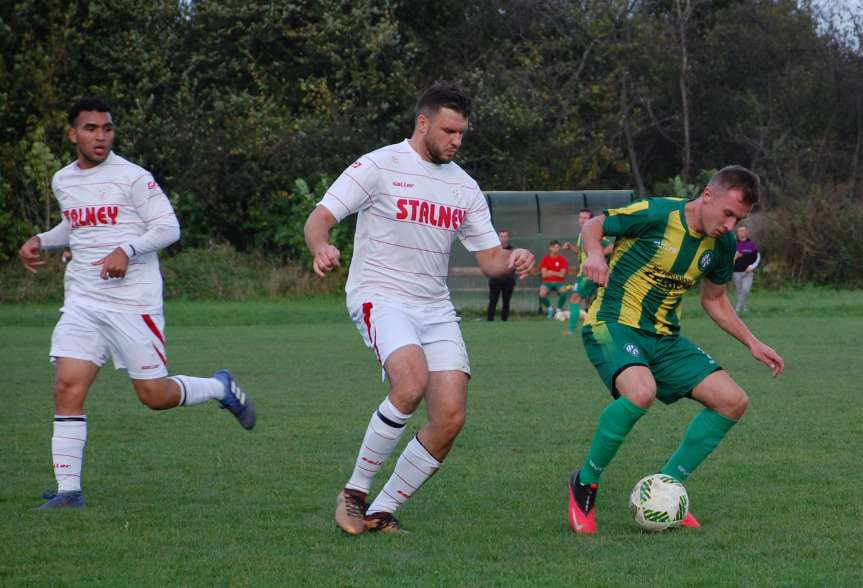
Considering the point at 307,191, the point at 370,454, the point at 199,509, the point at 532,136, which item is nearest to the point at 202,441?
the point at 199,509

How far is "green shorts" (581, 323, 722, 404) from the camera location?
6.30 metres

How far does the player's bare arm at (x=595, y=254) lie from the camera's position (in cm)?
583

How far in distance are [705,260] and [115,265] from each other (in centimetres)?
304

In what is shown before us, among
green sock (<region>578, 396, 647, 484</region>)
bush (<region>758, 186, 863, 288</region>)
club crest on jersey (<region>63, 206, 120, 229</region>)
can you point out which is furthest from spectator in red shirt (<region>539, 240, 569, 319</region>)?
green sock (<region>578, 396, 647, 484</region>)

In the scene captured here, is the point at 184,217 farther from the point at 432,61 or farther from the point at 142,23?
the point at 432,61

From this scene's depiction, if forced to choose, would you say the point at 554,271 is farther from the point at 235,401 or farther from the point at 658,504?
the point at 658,504

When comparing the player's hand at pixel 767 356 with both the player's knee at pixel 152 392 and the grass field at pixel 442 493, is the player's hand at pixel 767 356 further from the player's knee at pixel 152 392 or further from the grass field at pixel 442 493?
the player's knee at pixel 152 392

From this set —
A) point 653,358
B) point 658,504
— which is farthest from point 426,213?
point 658,504

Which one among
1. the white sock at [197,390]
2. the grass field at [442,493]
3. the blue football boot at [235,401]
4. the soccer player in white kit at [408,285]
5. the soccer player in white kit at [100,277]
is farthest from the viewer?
the blue football boot at [235,401]

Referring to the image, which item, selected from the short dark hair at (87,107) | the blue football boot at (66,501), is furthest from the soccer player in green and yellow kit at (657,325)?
the short dark hair at (87,107)

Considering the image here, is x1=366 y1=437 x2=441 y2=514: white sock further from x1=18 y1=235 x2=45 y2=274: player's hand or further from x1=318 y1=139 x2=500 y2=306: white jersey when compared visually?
x1=18 y1=235 x2=45 y2=274: player's hand

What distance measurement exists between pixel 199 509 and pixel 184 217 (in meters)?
30.2

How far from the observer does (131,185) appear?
712cm

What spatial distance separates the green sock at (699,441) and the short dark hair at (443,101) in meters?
1.90
